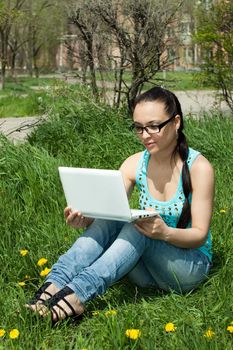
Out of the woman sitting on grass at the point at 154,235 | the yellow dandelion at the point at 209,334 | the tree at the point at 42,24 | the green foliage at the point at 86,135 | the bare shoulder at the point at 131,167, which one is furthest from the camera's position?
the tree at the point at 42,24

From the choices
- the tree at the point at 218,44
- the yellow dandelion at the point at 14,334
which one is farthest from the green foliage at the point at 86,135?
the yellow dandelion at the point at 14,334

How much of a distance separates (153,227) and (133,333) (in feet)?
1.49

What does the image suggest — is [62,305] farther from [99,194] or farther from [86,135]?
[86,135]

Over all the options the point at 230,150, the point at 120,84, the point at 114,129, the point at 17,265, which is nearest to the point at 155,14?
the point at 120,84

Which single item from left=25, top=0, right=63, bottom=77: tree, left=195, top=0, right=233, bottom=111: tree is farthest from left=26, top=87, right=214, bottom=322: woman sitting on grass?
left=25, top=0, right=63, bottom=77: tree

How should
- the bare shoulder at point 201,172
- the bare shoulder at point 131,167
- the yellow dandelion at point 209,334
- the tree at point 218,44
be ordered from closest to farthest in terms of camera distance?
1. the yellow dandelion at point 209,334
2. the bare shoulder at point 201,172
3. the bare shoulder at point 131,167
4. the tree at point 218,44

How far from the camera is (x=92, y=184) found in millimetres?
2574

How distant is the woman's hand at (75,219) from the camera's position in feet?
8.85

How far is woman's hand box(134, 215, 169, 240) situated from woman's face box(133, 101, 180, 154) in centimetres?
33

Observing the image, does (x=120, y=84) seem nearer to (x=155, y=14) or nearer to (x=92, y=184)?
(x=155, y=14)

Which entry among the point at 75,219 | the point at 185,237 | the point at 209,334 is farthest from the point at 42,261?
the point at 209,334

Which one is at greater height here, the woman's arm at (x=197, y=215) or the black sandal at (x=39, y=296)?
the woman's arm at (x=197, y=215)

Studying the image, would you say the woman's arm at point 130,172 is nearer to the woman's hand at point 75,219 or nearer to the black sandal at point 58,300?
the woman's hand at point 75,219

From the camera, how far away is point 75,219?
2.72 m
